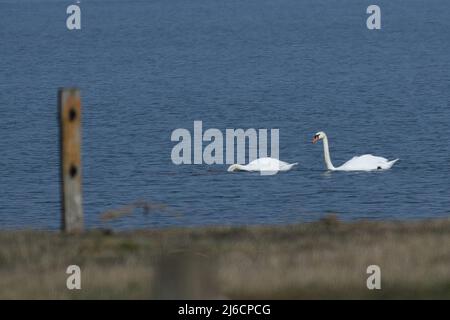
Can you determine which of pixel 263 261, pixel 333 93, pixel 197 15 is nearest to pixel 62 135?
pixel 263 261

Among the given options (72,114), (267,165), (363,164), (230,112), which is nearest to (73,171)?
(72,114)

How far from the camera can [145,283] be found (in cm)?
1334

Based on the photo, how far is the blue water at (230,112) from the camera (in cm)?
A: 3447

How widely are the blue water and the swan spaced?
298mm

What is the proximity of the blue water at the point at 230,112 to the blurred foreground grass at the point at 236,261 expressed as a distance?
655 cm

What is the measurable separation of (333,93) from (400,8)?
102 meters

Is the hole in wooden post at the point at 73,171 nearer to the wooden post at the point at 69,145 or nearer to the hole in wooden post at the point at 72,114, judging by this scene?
the wooden post at the point at 69,145

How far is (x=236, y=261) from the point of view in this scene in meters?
14.4

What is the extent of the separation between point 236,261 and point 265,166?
2424cm

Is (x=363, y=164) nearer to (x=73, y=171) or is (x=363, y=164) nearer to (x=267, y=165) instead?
(x=267, y=165)

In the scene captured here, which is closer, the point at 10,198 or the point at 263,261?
the point at 263,261

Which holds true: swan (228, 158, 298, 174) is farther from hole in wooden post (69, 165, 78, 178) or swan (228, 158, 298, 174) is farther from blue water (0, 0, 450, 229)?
hole in wooden post (69, 165, 78, 178)
